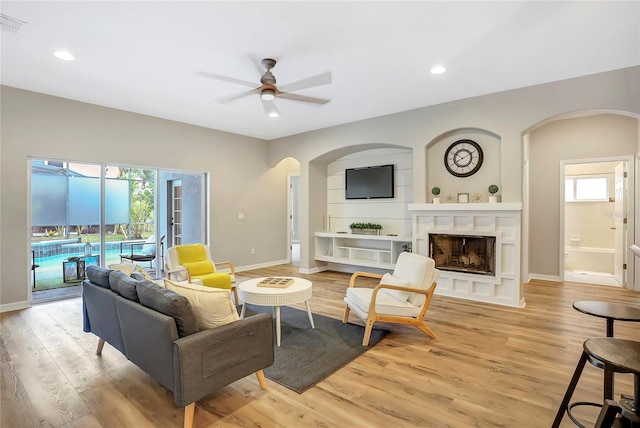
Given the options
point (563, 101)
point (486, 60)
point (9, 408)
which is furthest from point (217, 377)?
point (563, 101)

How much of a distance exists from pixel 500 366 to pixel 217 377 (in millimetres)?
2351

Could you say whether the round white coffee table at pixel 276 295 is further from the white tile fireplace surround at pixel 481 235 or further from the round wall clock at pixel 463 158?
the round wall clock at pixel 463 158

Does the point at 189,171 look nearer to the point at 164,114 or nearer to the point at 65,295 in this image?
the point at 164,114

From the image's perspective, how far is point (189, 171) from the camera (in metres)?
6.38

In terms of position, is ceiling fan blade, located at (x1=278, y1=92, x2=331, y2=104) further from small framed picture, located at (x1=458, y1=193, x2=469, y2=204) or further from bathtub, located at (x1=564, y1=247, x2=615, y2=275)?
bathtub, located at (x1=564, y1=247, x2=615, y2=275)

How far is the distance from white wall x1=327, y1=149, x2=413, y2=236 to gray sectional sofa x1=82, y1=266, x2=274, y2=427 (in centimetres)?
437

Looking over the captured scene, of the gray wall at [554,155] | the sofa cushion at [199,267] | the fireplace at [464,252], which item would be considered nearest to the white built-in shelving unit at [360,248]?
the fireplace at [464,252]

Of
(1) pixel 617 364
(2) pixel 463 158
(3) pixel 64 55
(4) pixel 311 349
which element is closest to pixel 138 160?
(3) pixel 64 55

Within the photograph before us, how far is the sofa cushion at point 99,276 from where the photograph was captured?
111 inches

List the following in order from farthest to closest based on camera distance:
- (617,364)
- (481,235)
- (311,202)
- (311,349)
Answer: (311,202), (481,235), (311,349), (617,364)

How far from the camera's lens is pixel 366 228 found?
6531 mm

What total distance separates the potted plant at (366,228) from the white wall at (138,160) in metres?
2.22

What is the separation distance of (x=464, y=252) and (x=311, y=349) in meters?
3.02

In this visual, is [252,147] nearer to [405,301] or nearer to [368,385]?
[405,301]
